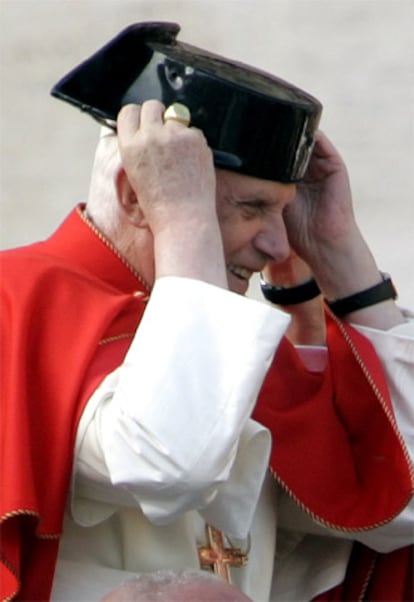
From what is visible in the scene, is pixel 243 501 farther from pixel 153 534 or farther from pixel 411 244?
pixel 411 244

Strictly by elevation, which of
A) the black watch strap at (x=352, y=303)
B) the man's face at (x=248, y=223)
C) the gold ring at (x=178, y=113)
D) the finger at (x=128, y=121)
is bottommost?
the black watch strap at (x=352, y=303)

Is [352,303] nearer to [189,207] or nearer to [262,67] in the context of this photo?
[189,207]

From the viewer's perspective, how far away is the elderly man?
11.6 feet

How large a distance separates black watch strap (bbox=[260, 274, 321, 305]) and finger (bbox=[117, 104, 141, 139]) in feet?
2.12

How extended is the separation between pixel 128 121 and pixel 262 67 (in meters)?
2.63

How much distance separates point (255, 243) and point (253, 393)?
1.37 ft

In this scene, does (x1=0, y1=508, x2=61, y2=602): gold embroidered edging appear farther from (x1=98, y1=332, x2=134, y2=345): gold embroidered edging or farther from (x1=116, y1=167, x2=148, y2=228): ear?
(x1=116, y1=167, x2=148, y2=228): ear

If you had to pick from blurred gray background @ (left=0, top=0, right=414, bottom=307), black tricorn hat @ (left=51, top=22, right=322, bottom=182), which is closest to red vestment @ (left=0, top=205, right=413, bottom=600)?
black tricorn hat @ (left=51, top=22, right=322, bottom=182)

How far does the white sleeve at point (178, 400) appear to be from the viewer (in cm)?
349

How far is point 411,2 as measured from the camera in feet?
21.1

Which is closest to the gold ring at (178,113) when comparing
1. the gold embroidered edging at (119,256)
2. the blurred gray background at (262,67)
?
the gold embroidered edging at (119,256)

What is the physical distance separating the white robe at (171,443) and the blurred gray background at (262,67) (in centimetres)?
255

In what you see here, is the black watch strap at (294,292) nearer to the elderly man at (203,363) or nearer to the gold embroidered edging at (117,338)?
the elderly man at (203,363)

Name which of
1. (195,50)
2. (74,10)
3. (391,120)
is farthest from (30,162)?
(195,50)
